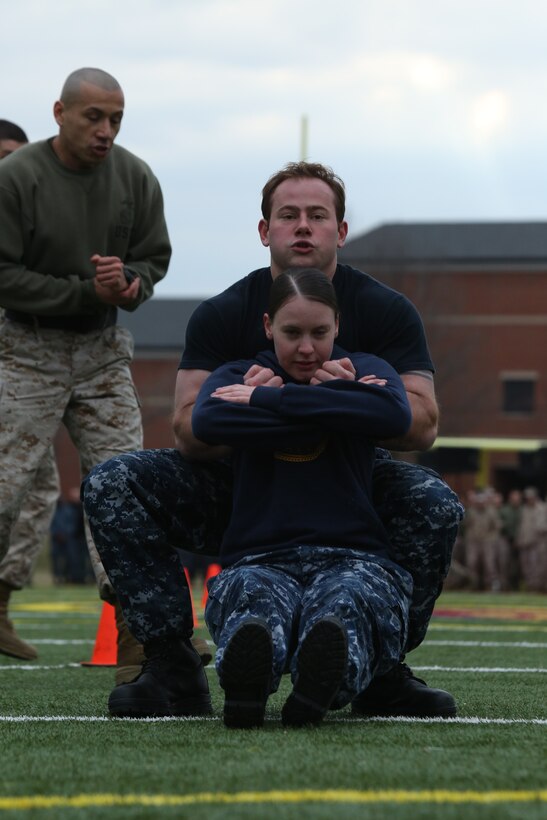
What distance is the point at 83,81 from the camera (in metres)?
5.85

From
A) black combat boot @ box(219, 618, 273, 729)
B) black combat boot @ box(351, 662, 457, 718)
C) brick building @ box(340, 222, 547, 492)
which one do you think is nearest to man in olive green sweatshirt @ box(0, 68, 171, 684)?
black combat boot @ box(351, 662, 457, 718)

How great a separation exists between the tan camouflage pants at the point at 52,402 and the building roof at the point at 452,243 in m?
48.6

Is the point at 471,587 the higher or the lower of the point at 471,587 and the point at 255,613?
the lower

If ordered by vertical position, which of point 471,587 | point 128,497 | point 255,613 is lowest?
point 471,587

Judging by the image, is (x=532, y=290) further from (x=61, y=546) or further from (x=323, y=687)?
(x=323, y=687)

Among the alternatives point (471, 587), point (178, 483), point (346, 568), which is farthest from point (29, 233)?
point (471, 587)

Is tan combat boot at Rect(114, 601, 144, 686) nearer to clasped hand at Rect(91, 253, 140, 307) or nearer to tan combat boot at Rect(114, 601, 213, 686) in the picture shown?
tan combat boot at Rect(114, 601, 213, 686)

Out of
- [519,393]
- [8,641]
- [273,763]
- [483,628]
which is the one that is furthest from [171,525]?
[519,393]

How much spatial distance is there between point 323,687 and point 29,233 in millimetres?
2700

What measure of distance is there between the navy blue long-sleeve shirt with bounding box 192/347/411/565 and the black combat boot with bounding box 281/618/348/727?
477mm

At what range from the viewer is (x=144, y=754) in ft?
11.3

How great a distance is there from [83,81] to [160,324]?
6854cm

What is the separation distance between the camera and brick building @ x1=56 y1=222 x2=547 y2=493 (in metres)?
55.1

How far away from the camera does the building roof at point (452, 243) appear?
56.2 meters
